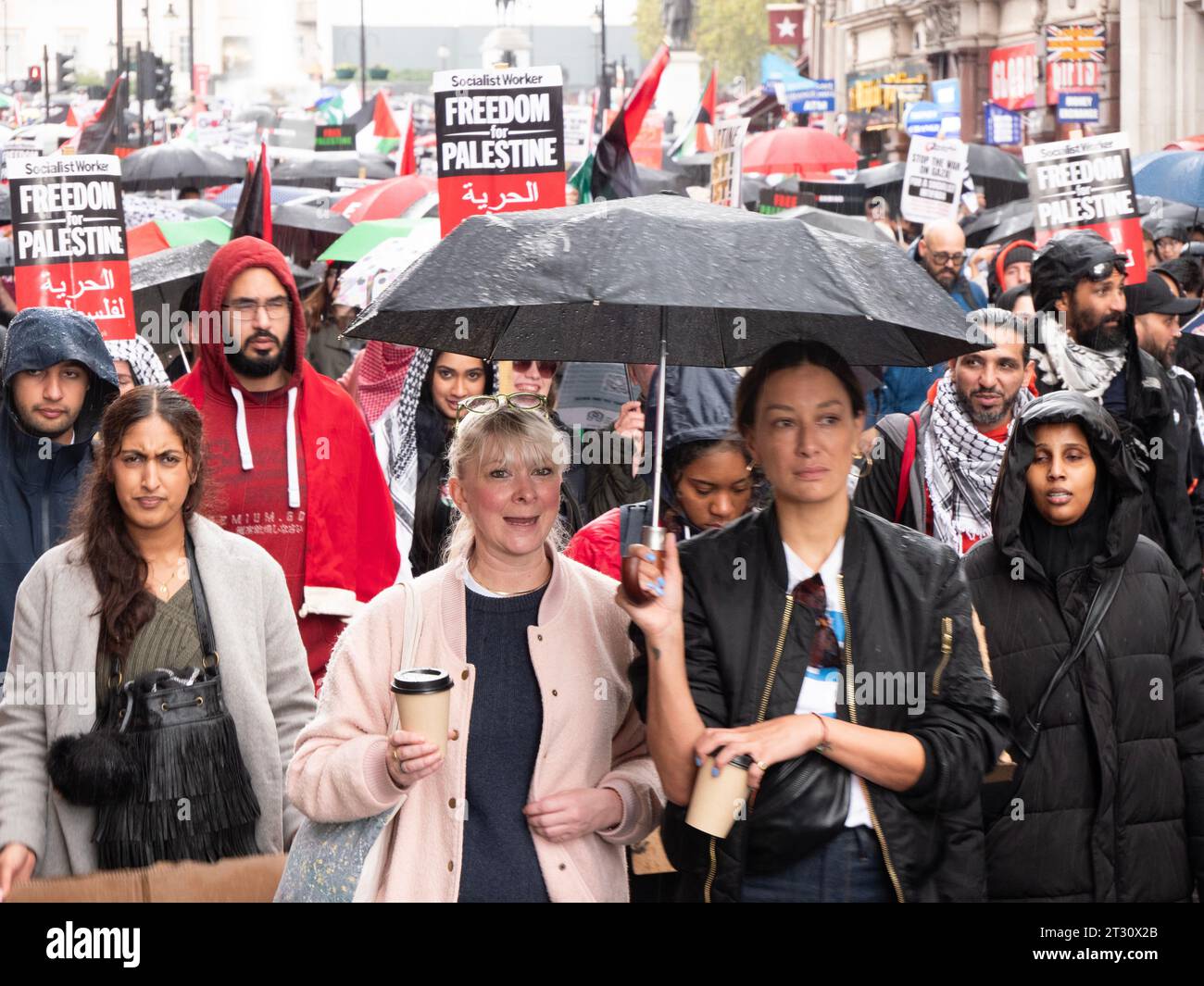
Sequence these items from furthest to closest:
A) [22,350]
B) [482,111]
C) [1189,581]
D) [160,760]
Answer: [482,111] < [1189,581] < [22,350] < [160,760]

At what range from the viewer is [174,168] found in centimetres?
2291

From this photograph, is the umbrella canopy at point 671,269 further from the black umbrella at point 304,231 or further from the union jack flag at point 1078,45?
the union jack flag at point 1078,45

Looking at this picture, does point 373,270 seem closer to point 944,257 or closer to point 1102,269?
point 944,257

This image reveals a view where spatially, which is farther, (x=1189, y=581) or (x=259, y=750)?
(x=1189, y=581)

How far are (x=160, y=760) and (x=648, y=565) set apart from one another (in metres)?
1.50

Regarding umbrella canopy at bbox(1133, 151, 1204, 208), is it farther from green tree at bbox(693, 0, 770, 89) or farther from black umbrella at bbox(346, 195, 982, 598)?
green tree at bbox(693, 0, 770, 89)

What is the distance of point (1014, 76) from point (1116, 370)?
35.6 metres

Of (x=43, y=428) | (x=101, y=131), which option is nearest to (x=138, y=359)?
(x=43, y=428)

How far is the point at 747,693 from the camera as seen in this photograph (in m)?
3.41

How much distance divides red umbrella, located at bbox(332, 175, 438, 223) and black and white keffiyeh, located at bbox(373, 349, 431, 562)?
8945 mm

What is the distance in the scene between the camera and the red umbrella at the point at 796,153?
81.3 ft

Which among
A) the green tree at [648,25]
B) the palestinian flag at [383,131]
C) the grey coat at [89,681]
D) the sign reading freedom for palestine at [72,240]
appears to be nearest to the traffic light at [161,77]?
the palestinian flag at [383,131]
